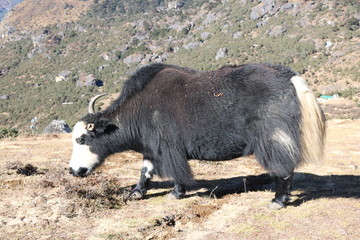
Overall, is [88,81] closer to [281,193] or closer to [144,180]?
[144,180]

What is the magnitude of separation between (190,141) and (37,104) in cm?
6853

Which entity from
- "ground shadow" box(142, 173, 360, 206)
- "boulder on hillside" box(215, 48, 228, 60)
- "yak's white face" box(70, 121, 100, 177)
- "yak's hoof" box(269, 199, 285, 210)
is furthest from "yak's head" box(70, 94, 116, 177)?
"boulder on hillside" box(215, 48, 228, 60)

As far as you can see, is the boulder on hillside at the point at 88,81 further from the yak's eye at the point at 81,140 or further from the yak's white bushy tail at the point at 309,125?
the yak's white bushy tail at the point at 309,125

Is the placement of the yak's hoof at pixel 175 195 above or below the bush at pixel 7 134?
above

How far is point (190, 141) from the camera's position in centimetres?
514

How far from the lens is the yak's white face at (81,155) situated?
17.9 feet

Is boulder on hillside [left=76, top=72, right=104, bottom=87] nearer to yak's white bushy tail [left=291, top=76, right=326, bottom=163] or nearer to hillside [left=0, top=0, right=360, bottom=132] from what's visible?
hillside [left=0, top=0, right=360, bottom=132]

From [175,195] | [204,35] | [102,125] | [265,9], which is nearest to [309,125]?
→ [175,195]

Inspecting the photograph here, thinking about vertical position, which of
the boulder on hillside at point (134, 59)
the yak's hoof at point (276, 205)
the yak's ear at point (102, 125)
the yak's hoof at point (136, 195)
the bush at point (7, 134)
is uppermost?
the boulder on hillside at point (134, 59)

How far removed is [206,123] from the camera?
16.5ft

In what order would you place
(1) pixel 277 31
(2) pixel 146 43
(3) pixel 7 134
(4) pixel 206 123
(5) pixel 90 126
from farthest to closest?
1. (2) pixel 146 43
2. (1) pixel 277 31
3. (3) pixel 7 134
4. (5) pixel 90 126
5. (4) pixel 206 123

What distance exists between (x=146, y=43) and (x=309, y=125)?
100 m

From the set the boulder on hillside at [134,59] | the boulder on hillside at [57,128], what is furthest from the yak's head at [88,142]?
the boulder on hillside at [134,59]

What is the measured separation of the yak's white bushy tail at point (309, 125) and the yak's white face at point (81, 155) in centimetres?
336
